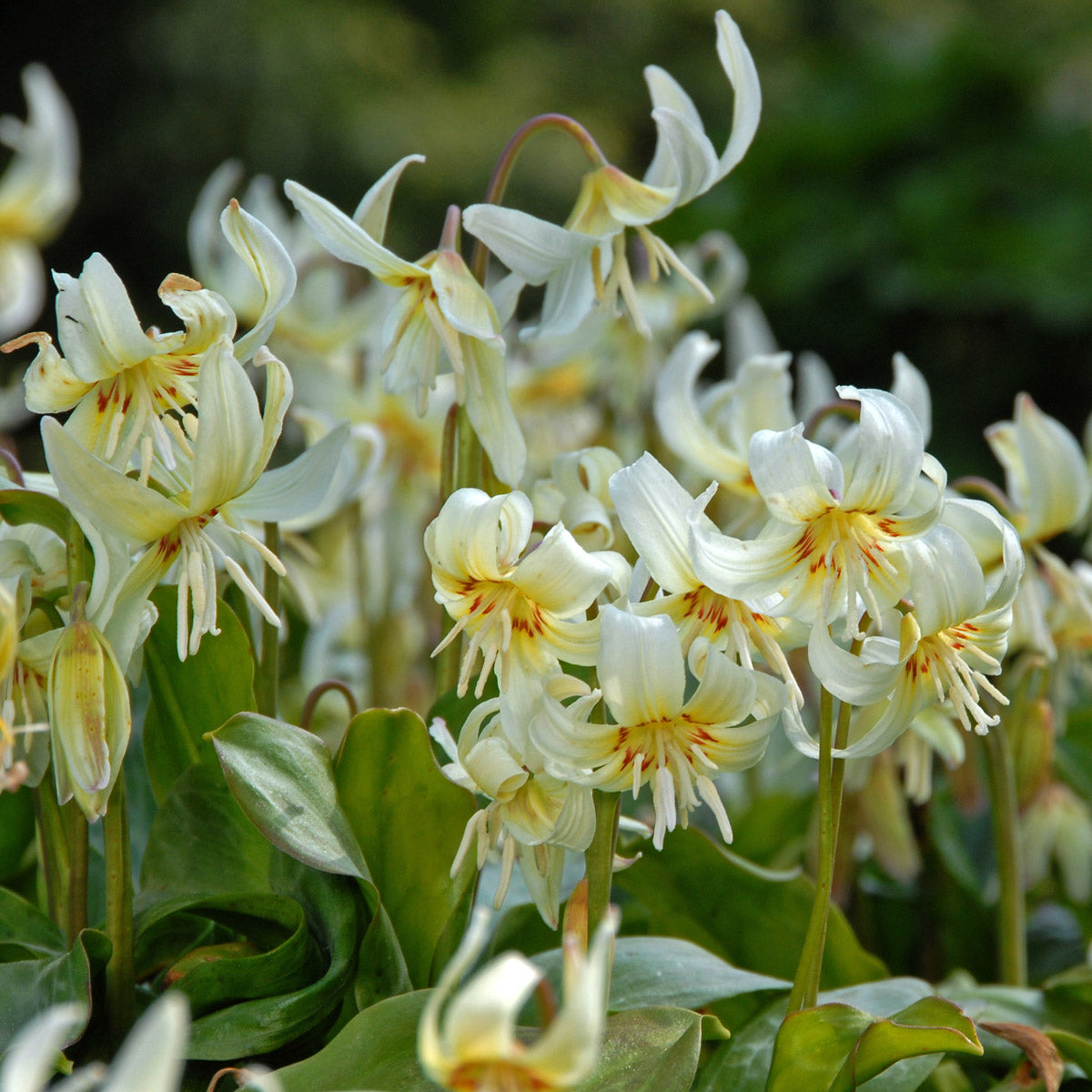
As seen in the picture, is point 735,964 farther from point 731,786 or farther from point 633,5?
point 633,5

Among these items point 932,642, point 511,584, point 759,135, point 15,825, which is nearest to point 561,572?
point 511,584

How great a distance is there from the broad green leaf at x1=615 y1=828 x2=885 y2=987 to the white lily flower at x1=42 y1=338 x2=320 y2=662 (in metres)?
0.53

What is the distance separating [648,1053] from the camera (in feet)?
2.85

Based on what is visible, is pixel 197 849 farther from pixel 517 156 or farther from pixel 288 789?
pixel 517 156

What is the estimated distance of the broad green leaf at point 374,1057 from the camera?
2.78 feet

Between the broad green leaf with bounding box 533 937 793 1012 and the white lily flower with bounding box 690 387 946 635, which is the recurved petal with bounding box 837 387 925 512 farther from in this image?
the broad green leaf with bounding box 533 937 793 1012

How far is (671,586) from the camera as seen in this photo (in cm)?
89

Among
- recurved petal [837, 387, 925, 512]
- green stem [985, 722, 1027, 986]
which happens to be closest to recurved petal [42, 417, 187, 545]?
recurved petal [837, 387, 925, 512]

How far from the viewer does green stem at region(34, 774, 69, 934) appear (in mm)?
1074

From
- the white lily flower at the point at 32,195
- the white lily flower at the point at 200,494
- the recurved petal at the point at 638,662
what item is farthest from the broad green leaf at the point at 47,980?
the white lily flower at the point at 32,195

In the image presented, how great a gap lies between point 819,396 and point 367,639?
2.55 ft

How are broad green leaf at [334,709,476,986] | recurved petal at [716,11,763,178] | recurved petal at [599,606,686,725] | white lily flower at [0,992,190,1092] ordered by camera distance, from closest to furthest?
white lily flower at [0,992,190,1092], recurved petal at [599,606,686,725], broad green leaf at [334,709,476,986], recurved petal at [716,11,763,178]

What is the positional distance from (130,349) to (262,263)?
0.11 metres

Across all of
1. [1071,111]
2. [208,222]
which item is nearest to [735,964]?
[208,222]
